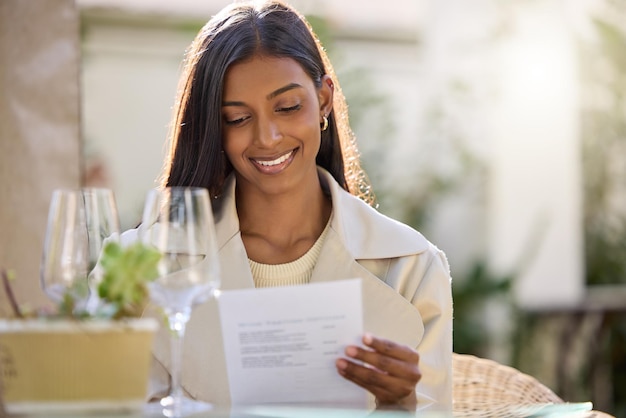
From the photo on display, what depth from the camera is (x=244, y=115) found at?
104 inches

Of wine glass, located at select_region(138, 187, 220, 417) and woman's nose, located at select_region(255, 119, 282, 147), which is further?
woman's nose, located at select_region(255, 119, 282, 147)

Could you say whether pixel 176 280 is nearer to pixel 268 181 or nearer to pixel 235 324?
pixel 235 324

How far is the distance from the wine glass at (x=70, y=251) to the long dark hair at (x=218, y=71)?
1.03 meters

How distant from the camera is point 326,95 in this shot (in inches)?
115

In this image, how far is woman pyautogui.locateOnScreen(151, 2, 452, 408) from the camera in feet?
8.62

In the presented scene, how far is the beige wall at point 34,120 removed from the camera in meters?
3.23

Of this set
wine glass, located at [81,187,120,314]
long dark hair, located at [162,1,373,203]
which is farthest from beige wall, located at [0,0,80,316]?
wine glass, located at [81,187,120,314]

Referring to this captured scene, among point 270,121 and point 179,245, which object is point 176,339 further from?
point 270,121

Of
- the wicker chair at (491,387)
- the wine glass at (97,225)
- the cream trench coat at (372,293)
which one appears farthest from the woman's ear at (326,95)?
the wine glass at (97,225)

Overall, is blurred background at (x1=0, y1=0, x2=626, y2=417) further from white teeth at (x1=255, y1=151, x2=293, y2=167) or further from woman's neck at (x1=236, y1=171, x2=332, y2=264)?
white teeth at (x1=255, y1=151, x2=293, y2=167)

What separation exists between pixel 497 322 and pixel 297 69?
4.57 meters

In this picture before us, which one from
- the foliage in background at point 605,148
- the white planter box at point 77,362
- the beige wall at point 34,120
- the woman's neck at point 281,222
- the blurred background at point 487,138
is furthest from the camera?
the foliage in background at point 605,148

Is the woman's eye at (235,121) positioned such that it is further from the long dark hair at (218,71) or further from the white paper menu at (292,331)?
the white paper menu at (292,331)

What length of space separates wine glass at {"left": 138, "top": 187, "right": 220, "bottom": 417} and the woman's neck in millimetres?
1255
